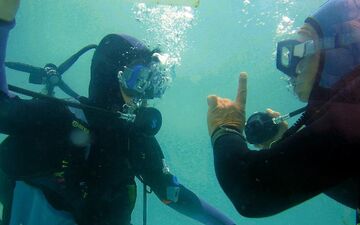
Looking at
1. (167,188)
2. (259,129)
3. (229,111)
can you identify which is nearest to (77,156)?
(167,188)

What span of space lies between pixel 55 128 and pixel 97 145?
590 mm

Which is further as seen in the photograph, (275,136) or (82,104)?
(275,136)

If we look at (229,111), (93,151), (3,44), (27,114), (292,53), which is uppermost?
(292,53)

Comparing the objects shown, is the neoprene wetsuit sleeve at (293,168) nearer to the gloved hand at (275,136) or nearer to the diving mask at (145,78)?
the gloved hand at (275,136)

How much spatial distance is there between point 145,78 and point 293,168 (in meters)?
2.64

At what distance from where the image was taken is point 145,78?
14.0 feet

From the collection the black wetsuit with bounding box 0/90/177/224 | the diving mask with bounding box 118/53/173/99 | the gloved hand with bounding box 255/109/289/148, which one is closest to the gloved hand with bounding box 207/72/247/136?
the gloved hand with bounding box 255/109/289/148

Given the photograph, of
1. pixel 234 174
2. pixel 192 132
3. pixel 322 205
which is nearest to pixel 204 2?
pixel 234 174

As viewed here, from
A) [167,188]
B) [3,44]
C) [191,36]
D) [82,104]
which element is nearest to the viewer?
[3,44]

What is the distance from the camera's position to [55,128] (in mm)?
3246

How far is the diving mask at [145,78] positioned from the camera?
166 inches

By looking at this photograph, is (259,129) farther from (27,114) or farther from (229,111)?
(27,114)

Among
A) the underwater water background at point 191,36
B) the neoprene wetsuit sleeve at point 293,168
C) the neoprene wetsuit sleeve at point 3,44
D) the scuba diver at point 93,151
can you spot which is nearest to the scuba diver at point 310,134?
the neoprene wetsuit sleeve at point 293,168

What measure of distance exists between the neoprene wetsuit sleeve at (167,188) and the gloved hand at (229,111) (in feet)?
5.28
